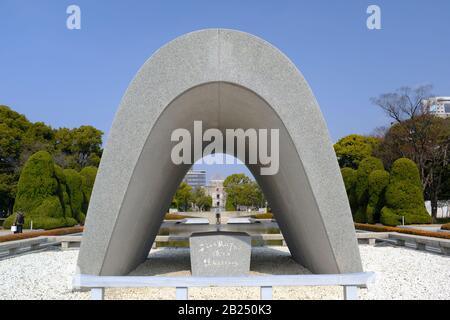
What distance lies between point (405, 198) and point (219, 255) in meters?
15.5

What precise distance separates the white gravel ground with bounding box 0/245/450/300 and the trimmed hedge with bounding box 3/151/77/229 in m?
7.01

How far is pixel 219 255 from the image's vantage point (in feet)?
24.7

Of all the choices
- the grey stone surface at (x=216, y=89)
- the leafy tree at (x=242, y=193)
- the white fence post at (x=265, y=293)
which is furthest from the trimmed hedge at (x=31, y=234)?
the leafy tree at (x=242, y=193)

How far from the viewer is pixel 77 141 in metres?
40.8

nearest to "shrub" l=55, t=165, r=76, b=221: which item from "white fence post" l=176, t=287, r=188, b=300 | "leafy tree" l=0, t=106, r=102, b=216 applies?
"leafy tree" l=0, t=106, r=102, b=216

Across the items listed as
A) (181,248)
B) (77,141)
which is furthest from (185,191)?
(181,248)

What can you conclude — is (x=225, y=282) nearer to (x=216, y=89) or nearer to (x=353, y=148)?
(x=216, y=89)

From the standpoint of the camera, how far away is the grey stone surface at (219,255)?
750 centimetres

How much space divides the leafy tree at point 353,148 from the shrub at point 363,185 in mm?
19629

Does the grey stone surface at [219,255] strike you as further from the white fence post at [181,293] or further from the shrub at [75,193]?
the shrub at [75,193]

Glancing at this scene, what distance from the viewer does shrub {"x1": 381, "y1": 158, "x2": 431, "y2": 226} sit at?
19.9m

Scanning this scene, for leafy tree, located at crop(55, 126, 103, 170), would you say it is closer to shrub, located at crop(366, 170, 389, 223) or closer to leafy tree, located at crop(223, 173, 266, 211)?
leafy tree, located at crop(223, 173, 266, 211)

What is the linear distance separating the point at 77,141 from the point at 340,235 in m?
38.9

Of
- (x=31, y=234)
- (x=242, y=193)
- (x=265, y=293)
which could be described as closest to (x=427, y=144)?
(x=31, y=234)
